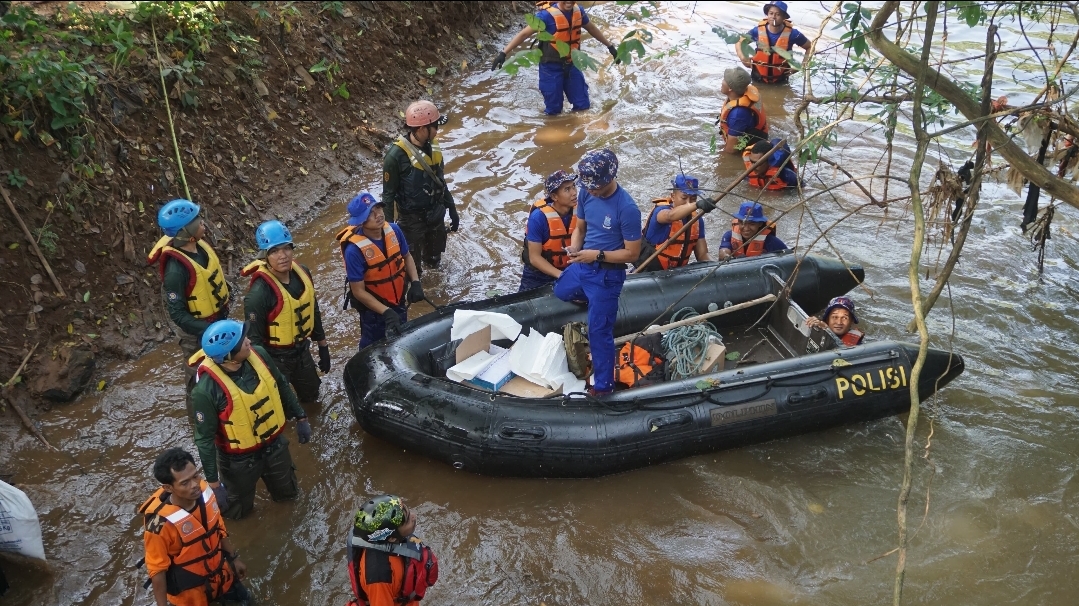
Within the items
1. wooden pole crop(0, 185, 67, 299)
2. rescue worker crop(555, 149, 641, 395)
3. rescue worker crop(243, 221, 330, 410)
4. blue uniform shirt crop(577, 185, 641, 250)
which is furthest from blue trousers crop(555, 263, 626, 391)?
wooden pole crop(0, 185, 67, 299)

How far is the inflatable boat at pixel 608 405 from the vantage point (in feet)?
15.8

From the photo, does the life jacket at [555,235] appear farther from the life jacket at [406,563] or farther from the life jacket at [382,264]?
the life jacket at [406,563]

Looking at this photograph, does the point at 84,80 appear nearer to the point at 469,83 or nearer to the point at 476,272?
the point at 476,272

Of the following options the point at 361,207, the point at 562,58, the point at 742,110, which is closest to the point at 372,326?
the point at 361,207

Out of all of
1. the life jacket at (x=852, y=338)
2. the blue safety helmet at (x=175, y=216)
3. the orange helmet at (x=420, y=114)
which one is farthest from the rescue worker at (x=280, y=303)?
the life jacket at (x=852, y=338)

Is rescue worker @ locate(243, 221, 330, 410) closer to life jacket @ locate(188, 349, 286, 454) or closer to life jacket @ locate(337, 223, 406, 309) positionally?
life jacket @ locate(337, 223, 406, 309)

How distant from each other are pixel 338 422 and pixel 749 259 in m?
3.26

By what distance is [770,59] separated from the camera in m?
10.4

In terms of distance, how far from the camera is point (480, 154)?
367 inches

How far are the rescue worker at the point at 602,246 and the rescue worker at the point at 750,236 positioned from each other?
1.66 m

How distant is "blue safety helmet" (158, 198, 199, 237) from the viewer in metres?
4.55

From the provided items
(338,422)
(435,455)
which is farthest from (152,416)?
(435,455)

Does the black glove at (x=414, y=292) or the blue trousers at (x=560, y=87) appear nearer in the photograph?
the black glove at (x=414, y=292)

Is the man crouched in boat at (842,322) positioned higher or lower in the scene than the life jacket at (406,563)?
lower
